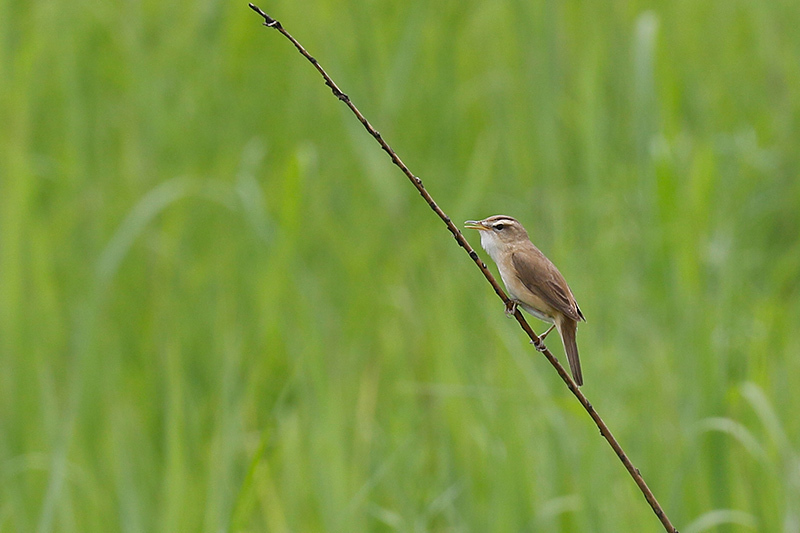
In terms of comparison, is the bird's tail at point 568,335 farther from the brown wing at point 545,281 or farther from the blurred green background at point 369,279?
the blurred green background at point 369,279

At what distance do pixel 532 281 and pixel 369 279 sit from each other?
2209 millimetres

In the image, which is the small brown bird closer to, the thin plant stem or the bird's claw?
the bird's claw

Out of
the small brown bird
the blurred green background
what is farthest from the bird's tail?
the blurred green background

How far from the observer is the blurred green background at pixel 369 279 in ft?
11.3

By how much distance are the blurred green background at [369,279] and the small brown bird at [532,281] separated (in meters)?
0.65

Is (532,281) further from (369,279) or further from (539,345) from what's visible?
(369,279)

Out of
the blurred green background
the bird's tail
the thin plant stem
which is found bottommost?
the thin plant stem

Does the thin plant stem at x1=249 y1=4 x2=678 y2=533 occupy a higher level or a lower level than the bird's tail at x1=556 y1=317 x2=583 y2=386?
lower

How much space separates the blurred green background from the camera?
11.3 ft

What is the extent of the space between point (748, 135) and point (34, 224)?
13.3 feet

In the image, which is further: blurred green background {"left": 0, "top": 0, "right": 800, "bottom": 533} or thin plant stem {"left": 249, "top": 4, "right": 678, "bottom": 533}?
blurred green background {"left": 0, "top": 0, "right": 800, "bottom": 533}

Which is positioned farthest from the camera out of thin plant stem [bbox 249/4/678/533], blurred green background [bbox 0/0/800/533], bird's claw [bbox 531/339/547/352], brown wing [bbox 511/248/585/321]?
blurred green background [bbox 0/0/800/533]

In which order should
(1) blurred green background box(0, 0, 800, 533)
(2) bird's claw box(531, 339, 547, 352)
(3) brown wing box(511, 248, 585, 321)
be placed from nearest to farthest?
1. (2) bird's claw box(531, 339, 547, 352)
2. (3) brown wing box(511, 248, 585, 321)
3. (1) blurred green background box(0, 0, 800, 533)

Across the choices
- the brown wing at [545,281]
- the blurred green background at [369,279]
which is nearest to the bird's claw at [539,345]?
the brown wing at [545,281]
